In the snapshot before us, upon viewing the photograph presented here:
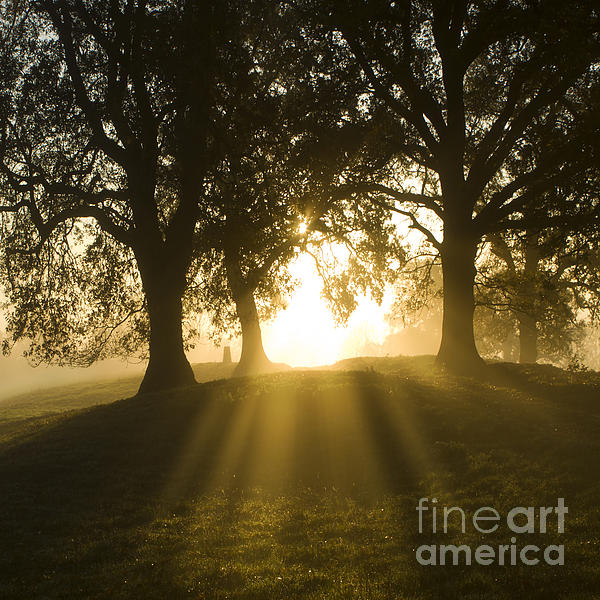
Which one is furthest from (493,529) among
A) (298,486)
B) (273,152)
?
(273,152)

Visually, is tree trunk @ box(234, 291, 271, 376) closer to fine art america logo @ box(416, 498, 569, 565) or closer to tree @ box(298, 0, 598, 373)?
tree @ box(298, 0, 598, 373)

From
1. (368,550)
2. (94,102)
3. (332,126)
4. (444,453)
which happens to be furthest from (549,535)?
(94,102)

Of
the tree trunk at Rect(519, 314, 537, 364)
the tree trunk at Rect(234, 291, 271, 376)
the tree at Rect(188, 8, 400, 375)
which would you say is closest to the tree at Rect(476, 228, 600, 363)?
the tree trunk at Rect(519, 314, 537, 364)

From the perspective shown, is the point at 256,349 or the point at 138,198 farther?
the point at 256,349

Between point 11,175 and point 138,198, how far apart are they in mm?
4551

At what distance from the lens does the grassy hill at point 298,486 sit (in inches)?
288

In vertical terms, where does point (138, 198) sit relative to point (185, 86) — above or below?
below

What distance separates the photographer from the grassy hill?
732 centimetres

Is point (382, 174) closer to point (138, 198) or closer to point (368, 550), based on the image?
point (138, 198)

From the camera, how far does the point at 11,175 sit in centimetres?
2027

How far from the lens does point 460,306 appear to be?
2014 cm

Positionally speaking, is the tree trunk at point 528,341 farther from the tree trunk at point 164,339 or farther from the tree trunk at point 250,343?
the tree trunk at point 164,339

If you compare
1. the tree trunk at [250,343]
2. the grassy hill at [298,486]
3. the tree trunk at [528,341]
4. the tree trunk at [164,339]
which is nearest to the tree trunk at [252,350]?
the tree trunk at [250,343]

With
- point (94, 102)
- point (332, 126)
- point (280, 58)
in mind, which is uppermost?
point (280, 58)
